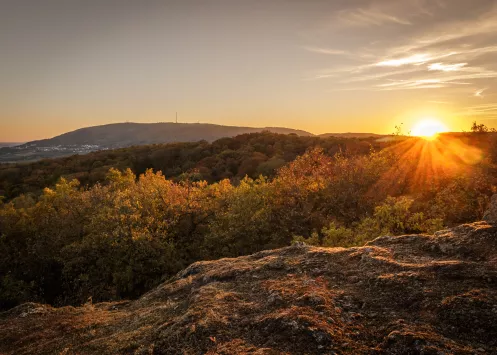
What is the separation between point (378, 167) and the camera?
25.8 metres

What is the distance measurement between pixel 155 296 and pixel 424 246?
736cm

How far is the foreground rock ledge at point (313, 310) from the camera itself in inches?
206

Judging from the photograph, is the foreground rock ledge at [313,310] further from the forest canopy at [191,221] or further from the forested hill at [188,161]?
the forested hill at [188,161]

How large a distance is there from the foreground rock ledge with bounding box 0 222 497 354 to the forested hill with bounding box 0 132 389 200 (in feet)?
208

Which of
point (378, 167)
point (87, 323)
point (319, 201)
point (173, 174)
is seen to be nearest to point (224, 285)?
point (87, 323)

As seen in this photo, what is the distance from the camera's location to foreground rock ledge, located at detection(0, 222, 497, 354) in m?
5.23

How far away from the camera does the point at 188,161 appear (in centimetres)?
10600

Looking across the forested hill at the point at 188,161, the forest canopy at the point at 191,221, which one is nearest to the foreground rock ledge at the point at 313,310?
the forest canopy at the point at 191,221

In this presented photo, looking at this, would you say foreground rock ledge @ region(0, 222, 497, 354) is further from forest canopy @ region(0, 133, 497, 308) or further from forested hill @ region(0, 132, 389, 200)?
forested hill @ region(0, 132, 389, 200)

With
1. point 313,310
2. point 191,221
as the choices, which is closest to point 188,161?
point 191,221

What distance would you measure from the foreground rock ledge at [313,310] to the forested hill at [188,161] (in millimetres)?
63337

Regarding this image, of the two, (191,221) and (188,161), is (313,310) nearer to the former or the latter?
(191,221)

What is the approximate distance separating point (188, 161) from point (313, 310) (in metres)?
102

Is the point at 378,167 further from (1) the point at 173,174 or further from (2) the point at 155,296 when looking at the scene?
(1) the point at 173,174
